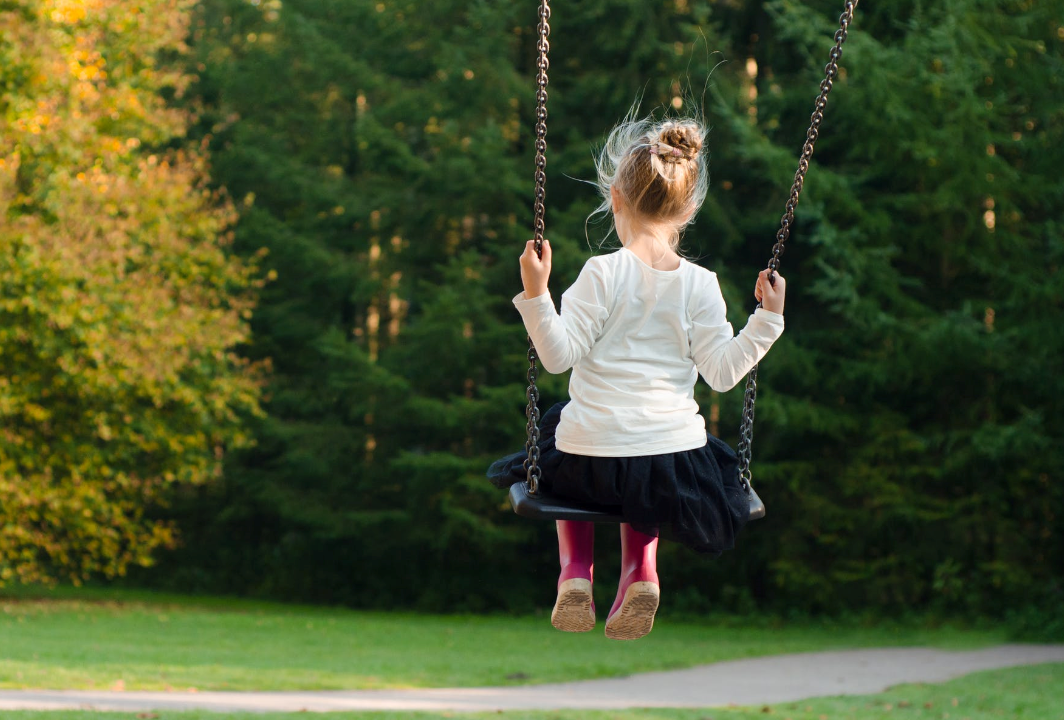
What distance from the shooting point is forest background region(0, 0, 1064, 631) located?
12383 millimetres

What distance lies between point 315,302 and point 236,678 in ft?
27.3

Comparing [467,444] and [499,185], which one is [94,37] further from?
[467,444]

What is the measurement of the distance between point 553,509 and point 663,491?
1.02ft

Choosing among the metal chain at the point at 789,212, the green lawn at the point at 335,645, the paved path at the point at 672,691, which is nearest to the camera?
the metal chain at the point at 789,212

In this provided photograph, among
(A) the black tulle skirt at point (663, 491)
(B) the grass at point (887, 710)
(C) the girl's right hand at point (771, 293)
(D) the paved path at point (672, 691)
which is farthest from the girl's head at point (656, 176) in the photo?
(D) the paved path at point (672, 691)

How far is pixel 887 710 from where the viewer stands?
9305 mm

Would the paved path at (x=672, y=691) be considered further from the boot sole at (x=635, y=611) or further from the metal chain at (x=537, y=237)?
the metal chain at (x=537, y=237)

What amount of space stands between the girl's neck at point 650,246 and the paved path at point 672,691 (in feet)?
21.7

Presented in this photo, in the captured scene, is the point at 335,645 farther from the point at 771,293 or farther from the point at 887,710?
the point at 771,293

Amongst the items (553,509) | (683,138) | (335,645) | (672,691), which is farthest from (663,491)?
(335,645)

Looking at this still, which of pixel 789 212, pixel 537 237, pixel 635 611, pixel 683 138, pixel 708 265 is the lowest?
pixel 635 611

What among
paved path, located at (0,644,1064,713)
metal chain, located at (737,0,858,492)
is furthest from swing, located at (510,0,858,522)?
paved path, located at (0,644,1064,713)

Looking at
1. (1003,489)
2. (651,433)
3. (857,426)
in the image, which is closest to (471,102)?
(857,426)

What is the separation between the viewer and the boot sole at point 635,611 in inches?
132
